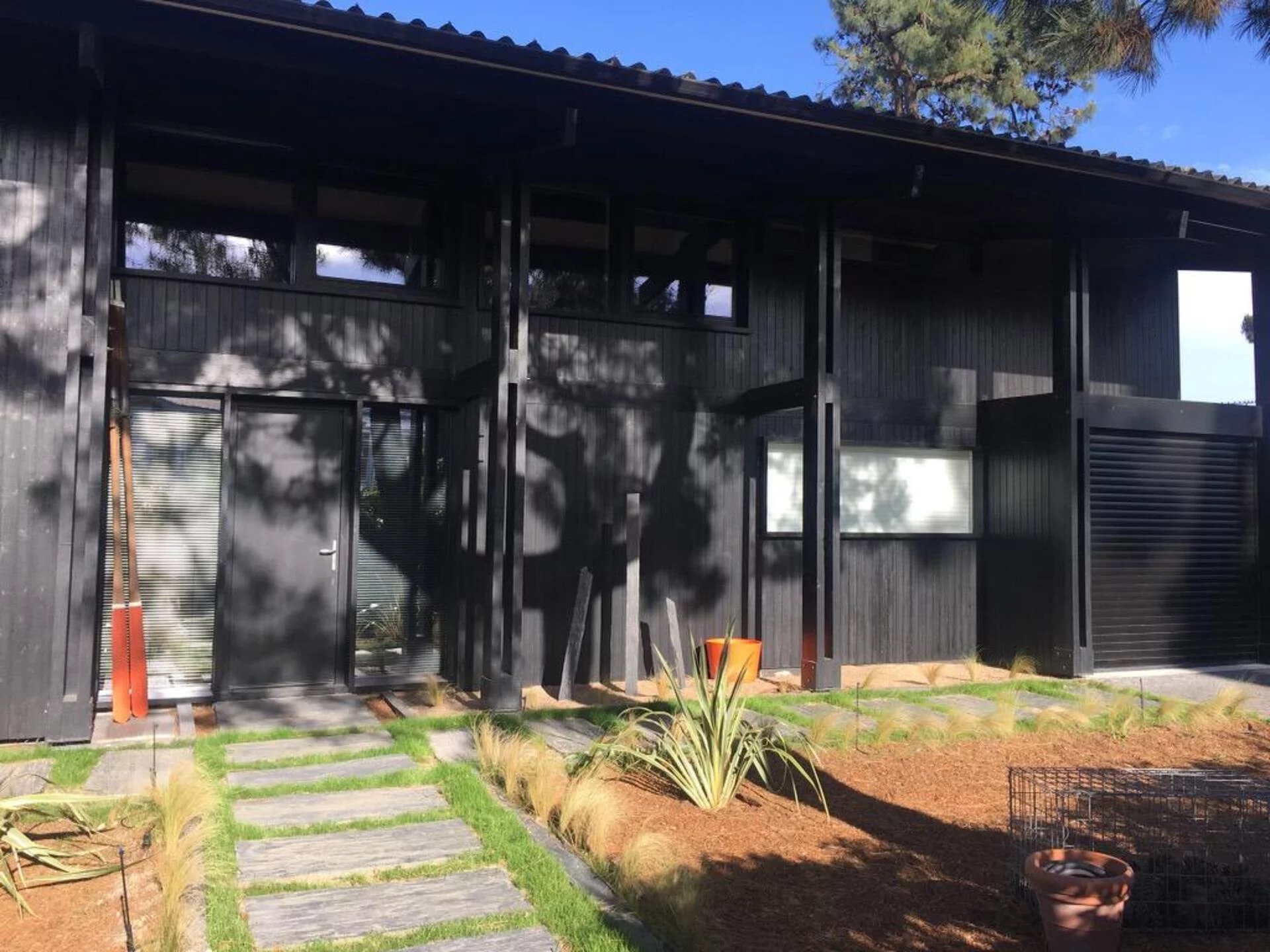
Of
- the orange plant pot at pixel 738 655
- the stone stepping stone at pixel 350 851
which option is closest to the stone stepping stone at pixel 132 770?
the stone stepping stone at pixel 350 851

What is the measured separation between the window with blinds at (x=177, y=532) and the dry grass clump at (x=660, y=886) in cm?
416

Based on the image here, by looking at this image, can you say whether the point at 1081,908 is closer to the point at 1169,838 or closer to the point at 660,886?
the point at 660,886

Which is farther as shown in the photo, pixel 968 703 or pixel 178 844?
pixel 968 703

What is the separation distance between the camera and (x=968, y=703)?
6.95 metres

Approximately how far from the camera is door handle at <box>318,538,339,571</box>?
6910mm

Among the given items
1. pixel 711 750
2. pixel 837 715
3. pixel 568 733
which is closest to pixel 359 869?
pixel 711 750

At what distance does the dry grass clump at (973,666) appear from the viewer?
26.0 ft

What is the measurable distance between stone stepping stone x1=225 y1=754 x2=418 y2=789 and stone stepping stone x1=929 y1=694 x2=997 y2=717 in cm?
371

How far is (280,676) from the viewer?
267 inches

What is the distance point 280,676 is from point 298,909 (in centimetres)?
380

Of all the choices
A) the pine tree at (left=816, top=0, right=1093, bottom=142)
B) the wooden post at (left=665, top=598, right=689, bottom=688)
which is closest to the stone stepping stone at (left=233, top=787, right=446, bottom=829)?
the wooden post at (left=665, top=598, right=689, bottom=688)

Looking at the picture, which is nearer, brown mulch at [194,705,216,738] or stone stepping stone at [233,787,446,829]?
stone stepping stone at [233,787,446,829]

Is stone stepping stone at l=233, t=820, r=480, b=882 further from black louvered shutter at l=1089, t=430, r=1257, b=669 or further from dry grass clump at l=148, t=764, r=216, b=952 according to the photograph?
black louvered shutter at l=1089, t=430, r=1257, b=669

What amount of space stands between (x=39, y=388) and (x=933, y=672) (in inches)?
261
